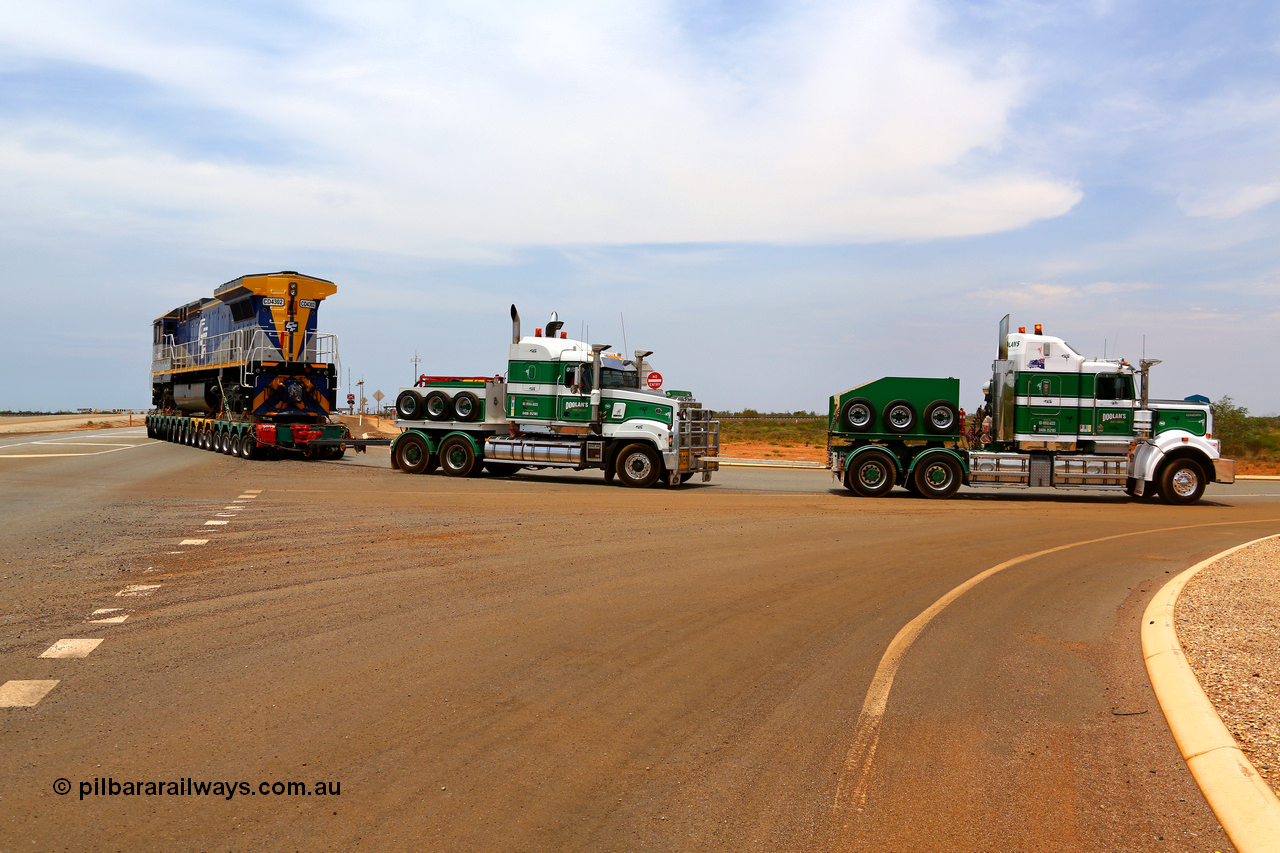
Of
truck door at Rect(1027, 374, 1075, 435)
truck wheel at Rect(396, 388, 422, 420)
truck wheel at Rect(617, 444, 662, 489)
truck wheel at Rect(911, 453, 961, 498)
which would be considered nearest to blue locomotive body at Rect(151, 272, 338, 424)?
truck wheel at Rect(396, 388, 422, 420)

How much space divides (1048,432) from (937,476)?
2.66 meters

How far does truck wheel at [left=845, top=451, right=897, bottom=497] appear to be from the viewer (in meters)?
20.8

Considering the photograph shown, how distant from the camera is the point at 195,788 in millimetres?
4051

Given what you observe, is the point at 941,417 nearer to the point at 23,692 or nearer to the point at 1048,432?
the point at 1048,432

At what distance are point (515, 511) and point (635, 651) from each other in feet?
29.6

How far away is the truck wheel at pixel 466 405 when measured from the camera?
77.2 ft

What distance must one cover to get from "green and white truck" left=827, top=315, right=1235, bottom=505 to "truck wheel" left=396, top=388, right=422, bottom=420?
1121 centimetres

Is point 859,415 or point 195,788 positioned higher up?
point 859,415

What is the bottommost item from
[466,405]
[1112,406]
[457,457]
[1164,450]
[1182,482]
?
[1182,482]

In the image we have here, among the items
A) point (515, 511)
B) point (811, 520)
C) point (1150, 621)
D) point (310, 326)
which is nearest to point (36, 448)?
point (310, 326)

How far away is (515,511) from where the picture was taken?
50.0ft

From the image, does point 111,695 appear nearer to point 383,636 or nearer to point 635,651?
point 383,636

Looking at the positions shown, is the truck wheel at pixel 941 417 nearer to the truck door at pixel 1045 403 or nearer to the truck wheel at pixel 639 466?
the truck door at pixel 1045 403

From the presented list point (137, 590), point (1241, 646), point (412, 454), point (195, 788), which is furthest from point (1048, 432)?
point (195, 788)
